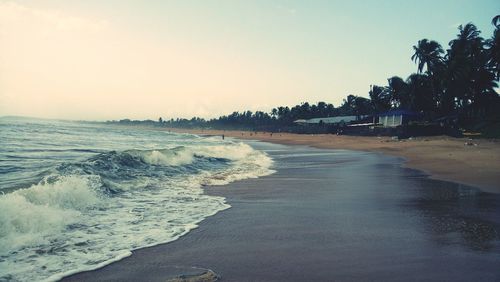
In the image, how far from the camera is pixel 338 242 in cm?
565

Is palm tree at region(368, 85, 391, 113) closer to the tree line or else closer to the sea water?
the tree line

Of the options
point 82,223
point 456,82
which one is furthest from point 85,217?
point 456,82

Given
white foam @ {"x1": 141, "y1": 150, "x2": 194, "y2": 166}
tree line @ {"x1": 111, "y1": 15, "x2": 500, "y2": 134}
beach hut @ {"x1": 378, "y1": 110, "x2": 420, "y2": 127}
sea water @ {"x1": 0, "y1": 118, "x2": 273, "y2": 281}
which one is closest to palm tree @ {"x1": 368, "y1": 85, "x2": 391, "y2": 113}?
tree line @ {"x1": 111, "y1": 15, "x2": 500, "y2": 134}

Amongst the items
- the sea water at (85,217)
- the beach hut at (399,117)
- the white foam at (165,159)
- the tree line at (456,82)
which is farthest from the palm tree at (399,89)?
the sea water at (85,217)

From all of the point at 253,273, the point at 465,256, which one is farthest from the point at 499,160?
the point at 253,273

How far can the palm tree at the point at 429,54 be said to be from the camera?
180ft

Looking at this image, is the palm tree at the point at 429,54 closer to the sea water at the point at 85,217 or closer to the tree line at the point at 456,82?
the tree line at the point at 456,82

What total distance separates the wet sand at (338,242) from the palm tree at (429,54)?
51.9 m

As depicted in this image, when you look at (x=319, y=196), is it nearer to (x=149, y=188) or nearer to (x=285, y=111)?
(x=149, y=188)

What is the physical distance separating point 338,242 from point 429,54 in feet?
192

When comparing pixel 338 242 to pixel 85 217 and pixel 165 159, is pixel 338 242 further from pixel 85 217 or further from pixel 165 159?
pixel 165 159

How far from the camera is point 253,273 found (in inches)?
173

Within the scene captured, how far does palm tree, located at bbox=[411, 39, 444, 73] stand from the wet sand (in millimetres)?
51892

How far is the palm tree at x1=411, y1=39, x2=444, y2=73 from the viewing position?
180ft
